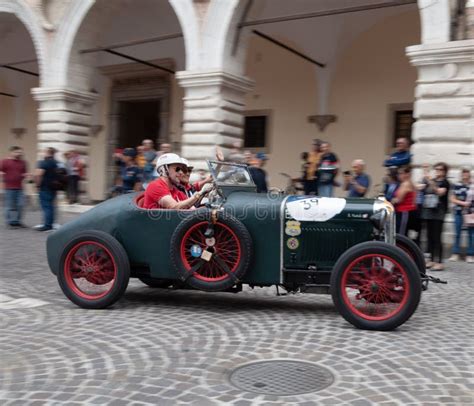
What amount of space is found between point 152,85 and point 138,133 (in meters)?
2.82

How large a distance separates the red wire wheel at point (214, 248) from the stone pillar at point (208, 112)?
722 centimetres

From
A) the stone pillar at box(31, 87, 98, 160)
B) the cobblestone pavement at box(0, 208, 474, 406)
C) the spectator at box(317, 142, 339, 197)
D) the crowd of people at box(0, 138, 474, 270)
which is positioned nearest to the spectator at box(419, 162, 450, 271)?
the crowd of people at box(0, 138, 474, 270)

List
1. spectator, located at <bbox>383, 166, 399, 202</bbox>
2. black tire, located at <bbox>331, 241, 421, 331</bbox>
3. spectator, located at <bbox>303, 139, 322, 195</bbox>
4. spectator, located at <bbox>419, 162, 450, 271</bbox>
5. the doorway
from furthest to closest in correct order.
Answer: the doorway, spectator, located at <bbox>303, 139, 322, 195</bbox>, spectator, located at <bbox>383, 166, 399, 202</bbox>, spectator, located at <bbox>419, 162, 450, 271</bbox>, black tire, located at <bbox>331, 241, 421, 331</bbox>

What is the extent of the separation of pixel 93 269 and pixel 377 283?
2.40 metres

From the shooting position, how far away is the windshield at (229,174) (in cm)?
512

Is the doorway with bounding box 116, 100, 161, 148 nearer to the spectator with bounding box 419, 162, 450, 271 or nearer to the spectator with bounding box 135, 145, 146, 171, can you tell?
the spectator with bounding box 135, 145, 146, 171

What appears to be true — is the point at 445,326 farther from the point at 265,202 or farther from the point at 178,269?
the point at 178,269

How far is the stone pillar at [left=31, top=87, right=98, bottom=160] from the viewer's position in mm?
15023

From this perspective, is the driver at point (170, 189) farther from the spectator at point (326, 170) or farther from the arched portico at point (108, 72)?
the arched portico at point (108, 72)

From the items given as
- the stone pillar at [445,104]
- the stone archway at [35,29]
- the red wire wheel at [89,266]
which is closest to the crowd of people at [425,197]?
the stone pillar at [445,104]

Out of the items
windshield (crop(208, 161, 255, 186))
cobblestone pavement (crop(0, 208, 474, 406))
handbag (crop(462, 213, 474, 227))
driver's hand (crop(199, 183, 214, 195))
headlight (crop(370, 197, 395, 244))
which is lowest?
cobblestone pavement (crop(0, 208, 474, 406))

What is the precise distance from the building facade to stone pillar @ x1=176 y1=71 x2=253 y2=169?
25 mm

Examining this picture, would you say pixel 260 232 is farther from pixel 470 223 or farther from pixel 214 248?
pixel 470 223

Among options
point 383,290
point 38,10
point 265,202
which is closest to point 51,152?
point 38,10
